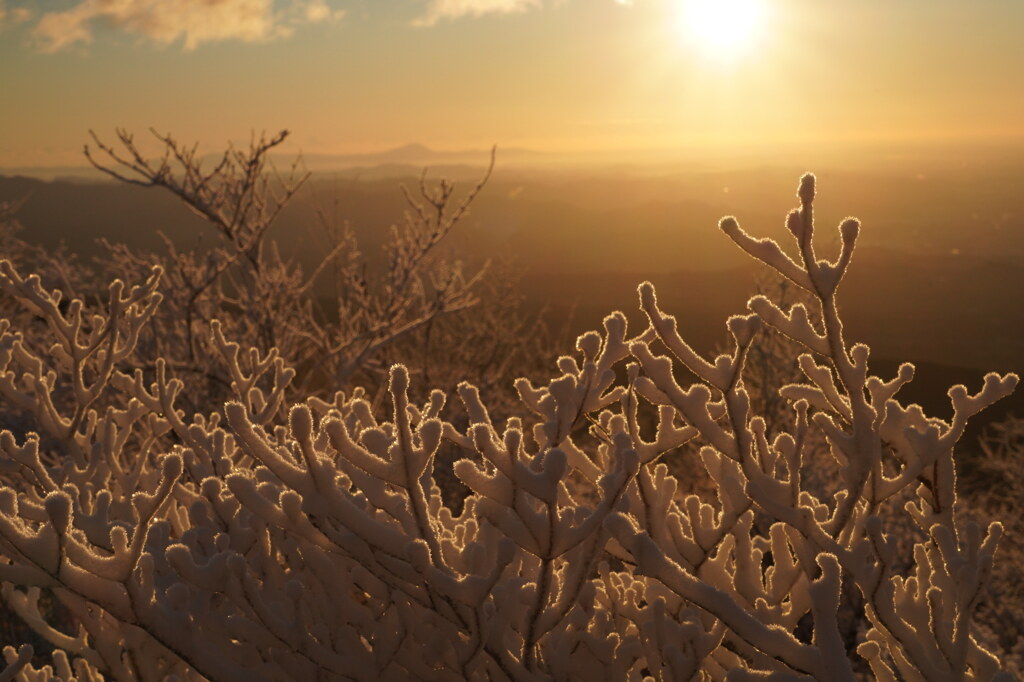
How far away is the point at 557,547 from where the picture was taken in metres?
1.60

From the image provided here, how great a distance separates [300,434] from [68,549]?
53 centimetres

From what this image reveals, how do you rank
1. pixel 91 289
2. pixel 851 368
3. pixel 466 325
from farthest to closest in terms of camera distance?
pixel 466 325 < pixel 91 289 < pixel 851 368

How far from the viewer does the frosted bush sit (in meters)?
1.61

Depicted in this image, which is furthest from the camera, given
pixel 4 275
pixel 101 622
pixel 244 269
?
pixel 244 269

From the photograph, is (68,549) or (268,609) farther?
(268,609)

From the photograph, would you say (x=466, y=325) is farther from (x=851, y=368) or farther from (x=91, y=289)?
(x=851, y=368)

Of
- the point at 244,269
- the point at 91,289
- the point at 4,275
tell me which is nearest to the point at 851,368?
the point at 4,275

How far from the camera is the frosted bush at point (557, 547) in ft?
5.28

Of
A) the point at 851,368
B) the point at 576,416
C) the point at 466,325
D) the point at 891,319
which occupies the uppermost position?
the point at 851,368

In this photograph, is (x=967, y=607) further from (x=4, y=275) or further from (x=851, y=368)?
(x=4, y=275)

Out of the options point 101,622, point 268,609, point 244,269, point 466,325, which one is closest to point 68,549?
point 268,609

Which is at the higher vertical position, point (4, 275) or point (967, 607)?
point (4, 275)

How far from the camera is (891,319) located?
217 ft

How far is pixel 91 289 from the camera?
13.1 m
